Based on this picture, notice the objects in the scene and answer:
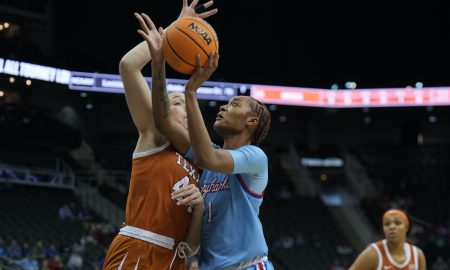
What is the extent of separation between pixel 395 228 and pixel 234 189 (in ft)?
10.6

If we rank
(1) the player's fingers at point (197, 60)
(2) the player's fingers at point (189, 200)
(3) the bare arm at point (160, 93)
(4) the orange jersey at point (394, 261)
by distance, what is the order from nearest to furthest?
1. (1) the player's fingers at point (197, 60)
2. (3) the bare arm at point (160, 93)
3. (2) the player's fingers at point (189, 200)
4. (4) the orange jersey at point (394, 261)

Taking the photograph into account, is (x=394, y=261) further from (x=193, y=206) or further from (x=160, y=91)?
(x=160, y=91)

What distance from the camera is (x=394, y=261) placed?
6.74m

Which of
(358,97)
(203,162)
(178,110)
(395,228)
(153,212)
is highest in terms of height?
(358,97)

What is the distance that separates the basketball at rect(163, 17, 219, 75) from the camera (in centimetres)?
367

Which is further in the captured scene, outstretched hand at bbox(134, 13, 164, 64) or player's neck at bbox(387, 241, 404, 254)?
player's neck at bbox(387, 241, 404, 254)

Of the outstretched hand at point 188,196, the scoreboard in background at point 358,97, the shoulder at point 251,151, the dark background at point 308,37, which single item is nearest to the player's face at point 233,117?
the shoulder at point 251,151

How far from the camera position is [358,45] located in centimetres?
2898

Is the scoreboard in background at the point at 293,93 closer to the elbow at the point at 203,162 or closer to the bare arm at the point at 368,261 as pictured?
the bare arm at the point at 368,261

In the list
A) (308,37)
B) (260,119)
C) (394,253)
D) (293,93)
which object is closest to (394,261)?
(394,253)

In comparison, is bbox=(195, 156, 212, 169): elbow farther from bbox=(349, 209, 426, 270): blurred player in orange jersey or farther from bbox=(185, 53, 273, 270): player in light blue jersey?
bbox=(349, 209, 426, 270): blurred player in orange jersey

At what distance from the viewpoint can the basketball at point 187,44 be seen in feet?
12.0

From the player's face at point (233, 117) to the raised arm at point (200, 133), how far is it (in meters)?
0.38

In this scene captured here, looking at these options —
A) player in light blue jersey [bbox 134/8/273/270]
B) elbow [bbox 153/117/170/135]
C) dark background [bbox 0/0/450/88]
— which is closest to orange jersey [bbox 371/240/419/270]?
player in light blue jersey [bbox 134/8/273/270]
